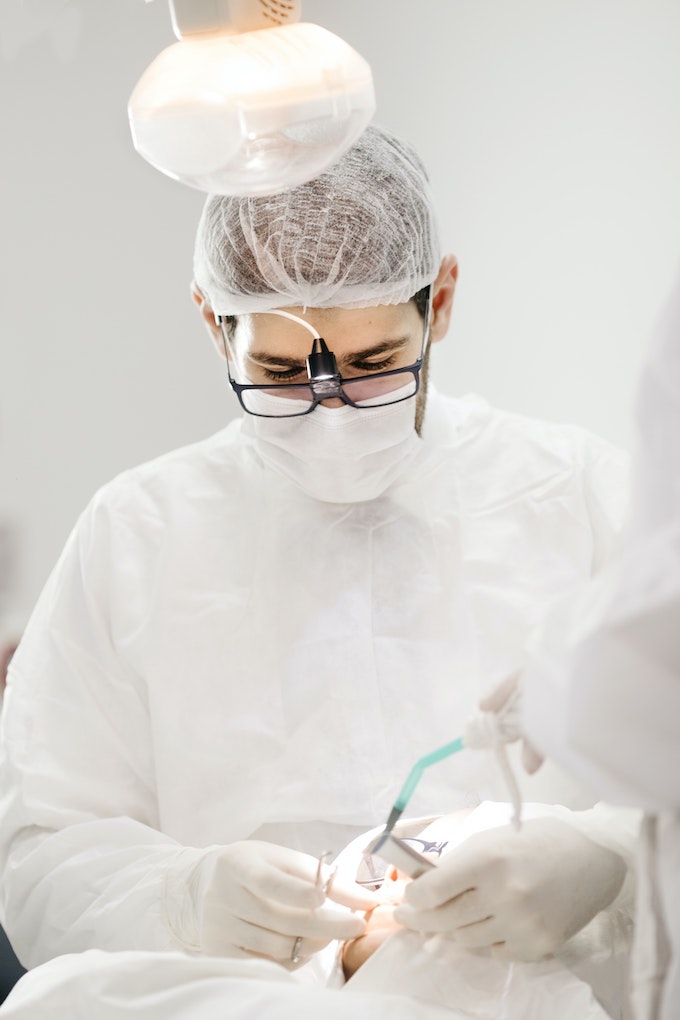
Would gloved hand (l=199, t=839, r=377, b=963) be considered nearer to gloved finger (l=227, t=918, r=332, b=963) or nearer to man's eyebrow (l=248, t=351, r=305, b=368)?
gloved finger (l=227, t=918, r=332, b=963)

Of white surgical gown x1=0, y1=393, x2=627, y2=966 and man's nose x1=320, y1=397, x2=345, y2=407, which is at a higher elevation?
man's nose x1=320, y1=397, x2=345, y2=407

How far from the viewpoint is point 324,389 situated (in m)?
1.74

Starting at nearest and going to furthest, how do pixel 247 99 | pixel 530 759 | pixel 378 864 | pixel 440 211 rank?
1. pixel 530 759
2. pixel 247 99
3. pixel 378 864
4. pixel 440 211

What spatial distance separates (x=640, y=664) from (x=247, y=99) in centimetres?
79

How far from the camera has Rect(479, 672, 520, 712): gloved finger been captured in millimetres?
1105

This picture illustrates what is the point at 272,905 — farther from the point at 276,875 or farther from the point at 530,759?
the point at 530,759

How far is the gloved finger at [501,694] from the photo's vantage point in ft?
3.63

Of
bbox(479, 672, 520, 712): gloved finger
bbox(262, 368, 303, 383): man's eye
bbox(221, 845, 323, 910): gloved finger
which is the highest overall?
bbox(262, 368, 303, 383): man's eye

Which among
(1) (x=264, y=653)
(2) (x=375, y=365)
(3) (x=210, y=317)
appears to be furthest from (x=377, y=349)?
(1) (x=264, y=653)

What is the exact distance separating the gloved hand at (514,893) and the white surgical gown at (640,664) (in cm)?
45

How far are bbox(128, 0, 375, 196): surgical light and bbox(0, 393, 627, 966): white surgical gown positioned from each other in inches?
28.5

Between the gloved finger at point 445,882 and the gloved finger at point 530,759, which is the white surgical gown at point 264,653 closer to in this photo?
the gloved finger at point 445,882

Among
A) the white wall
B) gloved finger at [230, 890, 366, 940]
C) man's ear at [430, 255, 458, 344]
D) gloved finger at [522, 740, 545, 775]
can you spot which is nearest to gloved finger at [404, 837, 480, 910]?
gloved finger at [230, 890, 366, 940]

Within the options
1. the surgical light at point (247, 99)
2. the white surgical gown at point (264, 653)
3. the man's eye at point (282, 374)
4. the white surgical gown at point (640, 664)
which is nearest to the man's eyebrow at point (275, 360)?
the man's eye at point (282, 374)
